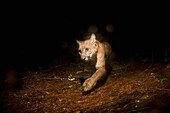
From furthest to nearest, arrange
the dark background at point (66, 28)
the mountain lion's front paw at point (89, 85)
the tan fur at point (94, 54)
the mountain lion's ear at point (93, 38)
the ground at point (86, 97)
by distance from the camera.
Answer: the dark background at point (66, 28) < the mountain lion's ear at point (93, 38) < the tan fur at point (94, 54) < the mountain lion's front paw at point (89, 85) < the ground at point (86, 97)

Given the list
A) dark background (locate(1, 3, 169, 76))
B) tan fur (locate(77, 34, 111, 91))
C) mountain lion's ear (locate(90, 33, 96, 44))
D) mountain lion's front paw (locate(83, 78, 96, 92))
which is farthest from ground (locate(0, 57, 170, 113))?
dark background (locate(1, 3, 169, 76))

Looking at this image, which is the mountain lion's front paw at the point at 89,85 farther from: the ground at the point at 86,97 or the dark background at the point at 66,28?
the dark background at the point at 66,28

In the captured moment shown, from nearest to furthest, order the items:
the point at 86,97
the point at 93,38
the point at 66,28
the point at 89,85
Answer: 1. the point at 86,97
2. the point at 89,85
3. the point at 93,38
4. the point at 66,28

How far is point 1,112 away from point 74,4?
975cm

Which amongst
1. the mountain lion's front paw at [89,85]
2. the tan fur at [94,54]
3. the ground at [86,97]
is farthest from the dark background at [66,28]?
the mountain lion's front paw at [89,85]

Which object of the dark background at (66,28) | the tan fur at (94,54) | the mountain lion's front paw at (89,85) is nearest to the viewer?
the mountain lion's front paw at (89,85)

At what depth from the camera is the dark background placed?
29.3 feet

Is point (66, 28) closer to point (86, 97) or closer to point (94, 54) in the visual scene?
point (94, 54)

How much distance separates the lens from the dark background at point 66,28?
29.3ft

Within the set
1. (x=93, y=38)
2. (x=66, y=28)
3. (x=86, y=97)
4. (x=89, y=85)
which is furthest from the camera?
(x=66, y=28)

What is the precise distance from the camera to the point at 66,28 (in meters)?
11.3

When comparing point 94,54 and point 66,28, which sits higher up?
point 66,28

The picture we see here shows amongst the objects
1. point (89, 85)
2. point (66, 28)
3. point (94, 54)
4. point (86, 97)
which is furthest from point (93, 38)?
point (66, 28)

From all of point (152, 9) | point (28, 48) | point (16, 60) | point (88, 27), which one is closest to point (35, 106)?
point (16, 60)
